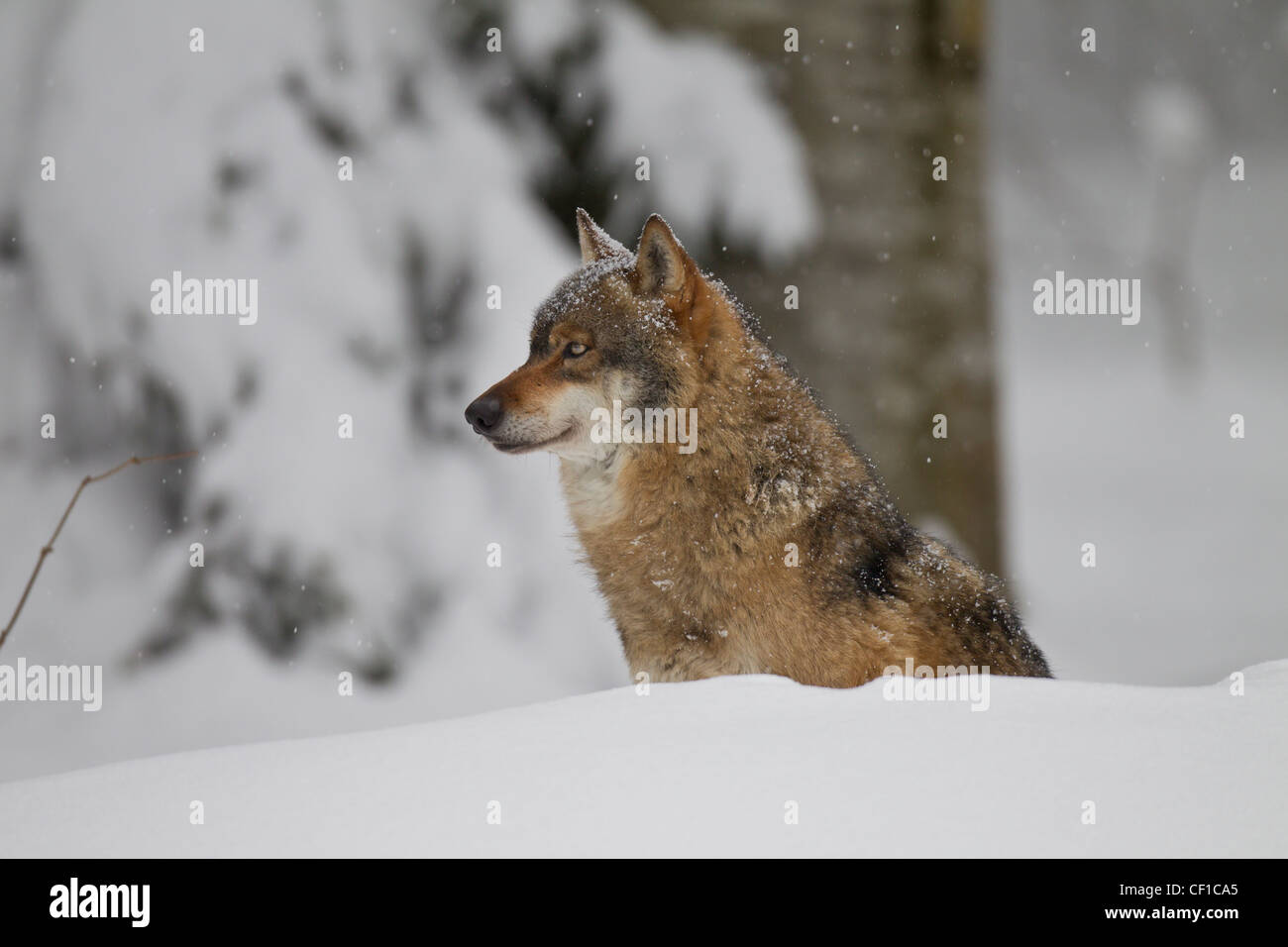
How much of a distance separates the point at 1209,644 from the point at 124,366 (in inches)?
387

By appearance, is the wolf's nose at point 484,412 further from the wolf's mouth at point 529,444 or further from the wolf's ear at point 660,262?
the wolf's ear at point 660,262

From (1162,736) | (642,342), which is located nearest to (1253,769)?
(1162,736)

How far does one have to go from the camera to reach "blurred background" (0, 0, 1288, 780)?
215 inches

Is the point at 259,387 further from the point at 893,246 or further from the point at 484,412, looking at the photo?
the point at 893,246

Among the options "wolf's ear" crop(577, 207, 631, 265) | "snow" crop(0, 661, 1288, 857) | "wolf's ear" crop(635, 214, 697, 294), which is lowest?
"snow" crop(0, 661, 1288, 857)

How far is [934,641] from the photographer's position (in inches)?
134

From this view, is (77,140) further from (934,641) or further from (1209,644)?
(1209,644)

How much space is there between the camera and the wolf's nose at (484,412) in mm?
3516

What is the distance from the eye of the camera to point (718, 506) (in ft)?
11.3

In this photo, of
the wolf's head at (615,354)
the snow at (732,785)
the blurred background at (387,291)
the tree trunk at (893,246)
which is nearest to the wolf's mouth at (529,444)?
the wolf's head at (615,354)

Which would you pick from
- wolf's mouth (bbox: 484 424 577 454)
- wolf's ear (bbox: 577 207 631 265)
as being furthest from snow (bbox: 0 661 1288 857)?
wolf's ear (bbox: 577 207 631 265)

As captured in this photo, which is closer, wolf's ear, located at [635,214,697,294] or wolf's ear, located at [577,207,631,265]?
wolf's ear, located at [635,214,697,294]

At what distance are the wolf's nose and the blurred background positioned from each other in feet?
7.25

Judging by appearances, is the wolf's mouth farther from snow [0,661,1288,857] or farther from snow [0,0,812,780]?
snow [0,0,812,780]
